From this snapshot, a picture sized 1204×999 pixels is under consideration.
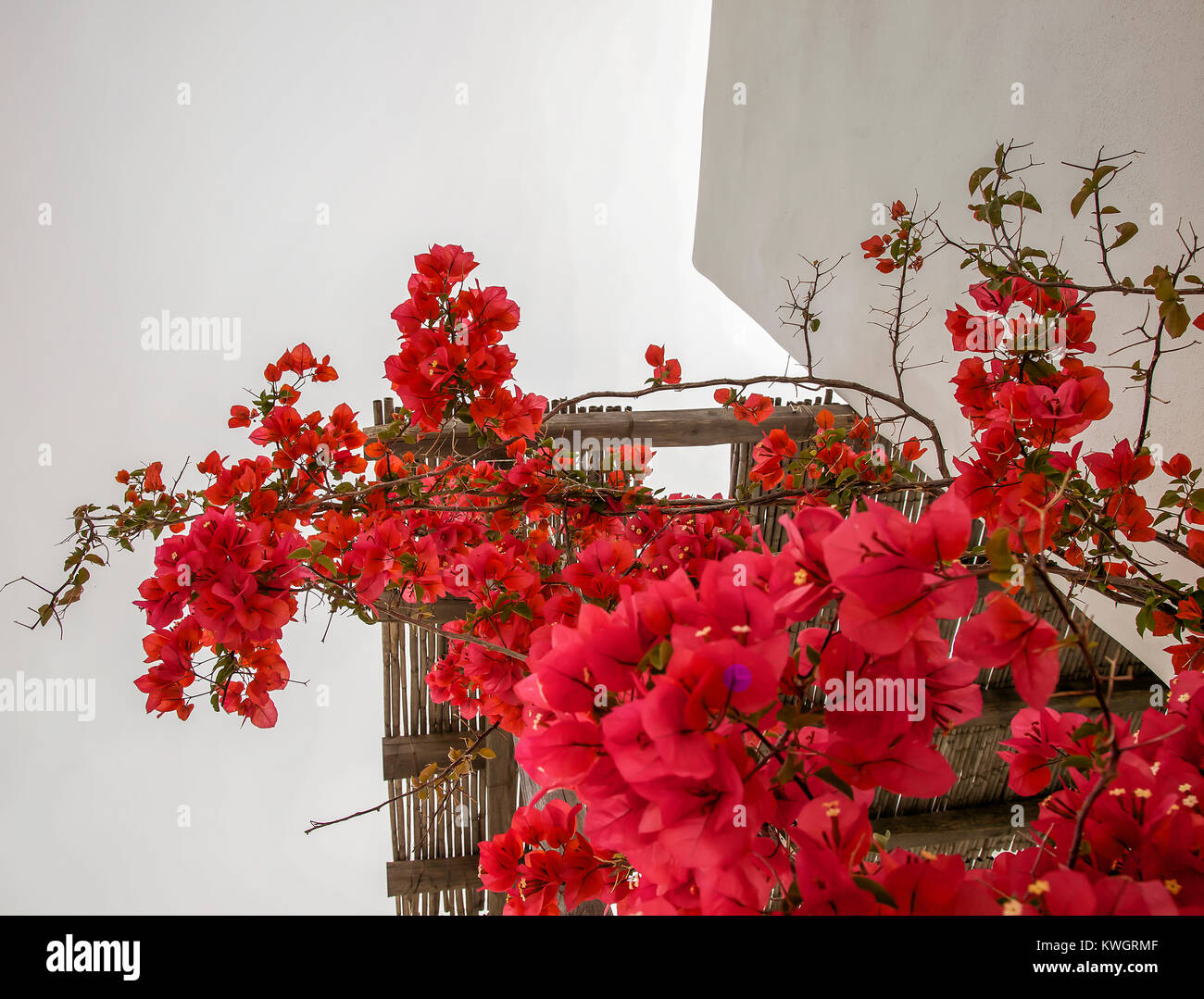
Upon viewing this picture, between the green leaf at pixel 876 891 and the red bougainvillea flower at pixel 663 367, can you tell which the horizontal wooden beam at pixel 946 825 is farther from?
the green leaf at pixel 876 891

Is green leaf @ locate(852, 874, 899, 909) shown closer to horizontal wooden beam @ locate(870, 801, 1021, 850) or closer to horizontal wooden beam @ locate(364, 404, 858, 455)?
horizontal wooden beam @ locate(364, 404, 858, 455)

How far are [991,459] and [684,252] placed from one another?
354 centimetres

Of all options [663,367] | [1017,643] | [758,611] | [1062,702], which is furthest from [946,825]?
[758,611]

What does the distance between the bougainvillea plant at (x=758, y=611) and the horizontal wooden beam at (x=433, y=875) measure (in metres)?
1.63

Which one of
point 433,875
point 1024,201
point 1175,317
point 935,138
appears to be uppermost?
point 935,138

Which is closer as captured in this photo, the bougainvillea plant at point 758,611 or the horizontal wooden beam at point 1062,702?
the bougainvillea plant at point 758,611

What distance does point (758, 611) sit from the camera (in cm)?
46

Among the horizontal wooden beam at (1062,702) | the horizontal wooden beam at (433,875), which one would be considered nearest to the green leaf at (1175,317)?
the horizontal wooden beam at (1062,702)

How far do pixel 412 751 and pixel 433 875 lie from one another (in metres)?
0.53

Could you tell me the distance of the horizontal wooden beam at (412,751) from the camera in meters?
2.67

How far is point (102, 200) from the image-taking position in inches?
100

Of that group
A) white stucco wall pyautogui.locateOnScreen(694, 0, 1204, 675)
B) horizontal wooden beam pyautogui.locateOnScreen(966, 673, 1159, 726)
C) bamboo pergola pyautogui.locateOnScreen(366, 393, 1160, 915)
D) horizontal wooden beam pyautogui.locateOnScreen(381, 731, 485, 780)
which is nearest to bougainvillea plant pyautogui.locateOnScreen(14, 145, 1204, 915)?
white stucco wall pyautogui.locateOnScreen(694, 0, 1204, 675)

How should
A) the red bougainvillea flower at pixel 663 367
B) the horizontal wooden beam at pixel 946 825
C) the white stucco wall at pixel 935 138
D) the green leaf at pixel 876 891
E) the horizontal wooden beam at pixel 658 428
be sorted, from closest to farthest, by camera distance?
the green leaf at pixel 876 891 < the white stucco wall at pixel 935 138 < the red bougainvillea flower at pixel 663 367 < the horizontal wooden beam at pixel 658 428 < the horizontal wooden beam at pixel 946 825

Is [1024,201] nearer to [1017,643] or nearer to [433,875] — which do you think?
[1017,643]
